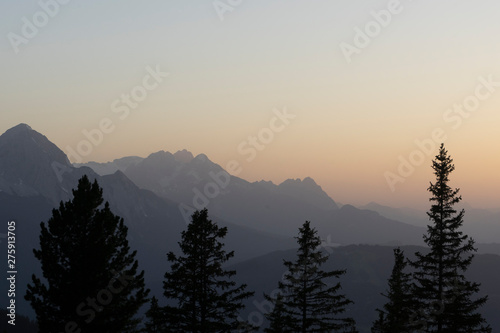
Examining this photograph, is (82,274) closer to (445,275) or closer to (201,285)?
(201,285)

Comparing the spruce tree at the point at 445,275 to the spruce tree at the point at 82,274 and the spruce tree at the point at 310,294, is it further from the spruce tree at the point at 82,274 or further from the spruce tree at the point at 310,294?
the spruce tree at the point at 82,274

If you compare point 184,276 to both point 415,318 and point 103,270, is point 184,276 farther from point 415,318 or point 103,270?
point 415,318

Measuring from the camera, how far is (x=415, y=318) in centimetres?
Result: 3175

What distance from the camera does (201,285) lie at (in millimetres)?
31234

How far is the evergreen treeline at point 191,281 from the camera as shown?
27688 mm

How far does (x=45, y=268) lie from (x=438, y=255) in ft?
72.6

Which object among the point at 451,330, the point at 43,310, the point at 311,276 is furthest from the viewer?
the point at 311,276

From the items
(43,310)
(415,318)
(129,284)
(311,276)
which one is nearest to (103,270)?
(129,284)

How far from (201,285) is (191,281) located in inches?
25.0

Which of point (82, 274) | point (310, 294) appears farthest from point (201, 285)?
point (82, 274)

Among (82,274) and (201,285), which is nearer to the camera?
(82,274)

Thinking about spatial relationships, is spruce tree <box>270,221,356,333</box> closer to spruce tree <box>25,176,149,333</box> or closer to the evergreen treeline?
the evergreen treeline

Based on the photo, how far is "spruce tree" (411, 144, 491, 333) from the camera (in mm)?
30141

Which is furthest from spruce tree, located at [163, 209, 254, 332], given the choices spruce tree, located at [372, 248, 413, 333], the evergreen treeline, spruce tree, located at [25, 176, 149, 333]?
spruce tree, located at [372, 248, 413, 333]
